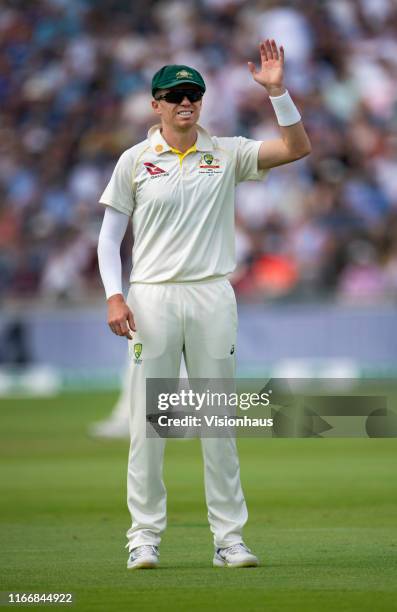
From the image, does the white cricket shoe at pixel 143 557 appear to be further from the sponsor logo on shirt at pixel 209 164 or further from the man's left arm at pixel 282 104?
the man's left arm at pixel 282 104

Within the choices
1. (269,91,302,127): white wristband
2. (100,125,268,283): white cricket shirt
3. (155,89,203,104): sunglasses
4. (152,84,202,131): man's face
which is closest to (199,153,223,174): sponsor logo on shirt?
(100,125,268,283): white cricket shirt

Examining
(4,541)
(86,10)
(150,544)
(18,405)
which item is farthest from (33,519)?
(86,10)

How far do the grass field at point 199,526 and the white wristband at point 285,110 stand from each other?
214 centimetres

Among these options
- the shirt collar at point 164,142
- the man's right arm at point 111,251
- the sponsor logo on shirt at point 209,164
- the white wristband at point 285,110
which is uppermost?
the white wristband at point 285,110

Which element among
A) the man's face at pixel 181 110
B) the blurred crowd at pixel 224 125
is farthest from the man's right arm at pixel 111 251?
the blurred crowd at pixel 224 125

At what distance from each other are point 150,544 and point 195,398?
74 centimetres

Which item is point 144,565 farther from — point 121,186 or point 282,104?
point 282,104

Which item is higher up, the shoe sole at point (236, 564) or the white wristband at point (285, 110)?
the white wristband at point (285, 110)

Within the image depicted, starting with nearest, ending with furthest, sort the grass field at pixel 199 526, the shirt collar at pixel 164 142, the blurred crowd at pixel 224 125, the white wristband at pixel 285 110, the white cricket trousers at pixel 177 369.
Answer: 1. the grass field at pixel 199 526
2. the white wristband at pixel 285 110
3. the white cricket trousers at pixel 177 369
4. the shirt collar at pixel 164 142
5. the blurred crowd at pixel 224 125

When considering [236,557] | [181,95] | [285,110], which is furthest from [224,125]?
[236,557]

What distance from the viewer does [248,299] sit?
19.4 metres

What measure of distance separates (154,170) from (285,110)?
28.0 inches

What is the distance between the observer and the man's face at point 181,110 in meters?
6.86

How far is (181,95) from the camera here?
22.5 ft
